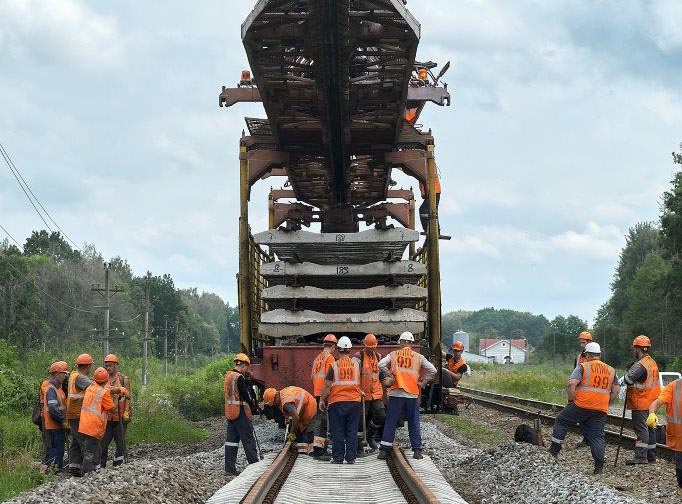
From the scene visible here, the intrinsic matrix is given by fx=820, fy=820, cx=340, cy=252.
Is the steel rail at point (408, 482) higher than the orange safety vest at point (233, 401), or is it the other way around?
the orange safety vest at point (233, 401)

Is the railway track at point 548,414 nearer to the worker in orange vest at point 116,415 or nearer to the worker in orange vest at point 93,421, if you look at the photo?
the worker in orange vest at point 116,415

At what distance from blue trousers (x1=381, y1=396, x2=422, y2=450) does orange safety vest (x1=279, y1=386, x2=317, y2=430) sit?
103cm

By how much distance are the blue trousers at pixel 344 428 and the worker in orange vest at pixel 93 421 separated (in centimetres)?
268

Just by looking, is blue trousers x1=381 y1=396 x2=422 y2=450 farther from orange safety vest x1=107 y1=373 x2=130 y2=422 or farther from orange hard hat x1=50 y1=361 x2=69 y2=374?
orange hard hat x1=50 y1=361 x2=69 y2=374

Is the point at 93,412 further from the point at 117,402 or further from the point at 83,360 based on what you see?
the point at 83,360

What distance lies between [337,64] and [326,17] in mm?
861

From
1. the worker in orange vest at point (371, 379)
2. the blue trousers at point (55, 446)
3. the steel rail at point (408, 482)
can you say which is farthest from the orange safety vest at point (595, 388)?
the blue trousers at point (55, 446)

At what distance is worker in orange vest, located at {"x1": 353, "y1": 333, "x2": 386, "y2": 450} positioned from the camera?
10133 millimetres

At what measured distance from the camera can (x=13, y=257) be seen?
6500 cm

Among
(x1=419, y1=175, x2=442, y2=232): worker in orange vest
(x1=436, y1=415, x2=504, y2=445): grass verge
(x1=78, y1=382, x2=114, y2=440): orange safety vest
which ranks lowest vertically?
(x1=436, y1=415, x2=504, y2=445): grass verge

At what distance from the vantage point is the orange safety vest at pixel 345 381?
945 centimetres

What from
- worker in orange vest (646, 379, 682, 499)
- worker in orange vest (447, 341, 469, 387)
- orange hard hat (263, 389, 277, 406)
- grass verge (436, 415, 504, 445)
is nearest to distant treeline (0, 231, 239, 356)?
grass verge (436, 415, 504, 445)

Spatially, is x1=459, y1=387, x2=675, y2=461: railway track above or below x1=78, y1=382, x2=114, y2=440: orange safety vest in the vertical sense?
below

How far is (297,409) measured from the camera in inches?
388
